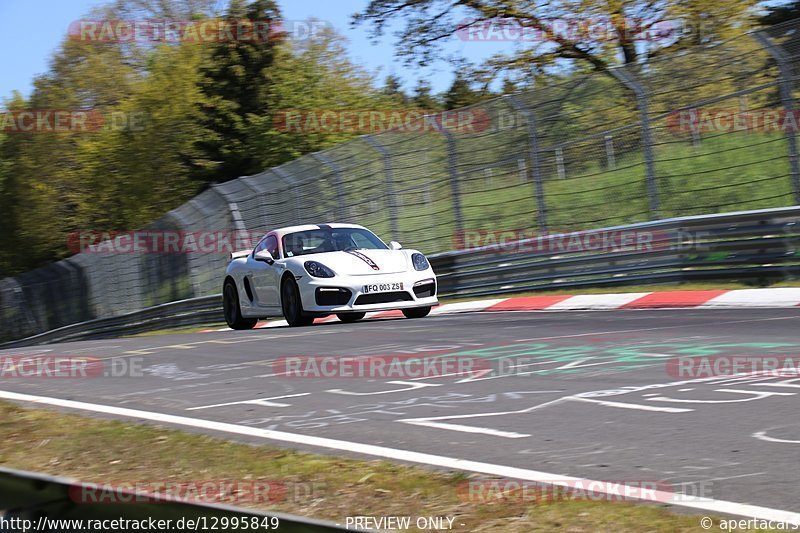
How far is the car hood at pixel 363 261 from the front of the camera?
508 inches

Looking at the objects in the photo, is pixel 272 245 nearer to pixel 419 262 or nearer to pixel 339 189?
pixel 419 262

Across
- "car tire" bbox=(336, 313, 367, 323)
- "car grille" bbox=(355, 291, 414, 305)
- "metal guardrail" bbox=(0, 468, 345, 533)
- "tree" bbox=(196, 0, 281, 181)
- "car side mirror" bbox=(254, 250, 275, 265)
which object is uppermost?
"tree" bbox=(196, 0, 281, 181)

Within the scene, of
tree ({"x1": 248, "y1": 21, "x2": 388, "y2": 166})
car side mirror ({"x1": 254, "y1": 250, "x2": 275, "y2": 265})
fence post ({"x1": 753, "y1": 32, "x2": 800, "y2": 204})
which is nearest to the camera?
fence post ({"x1": 753, "y1": 32, "x2": 800, "y2": 204})

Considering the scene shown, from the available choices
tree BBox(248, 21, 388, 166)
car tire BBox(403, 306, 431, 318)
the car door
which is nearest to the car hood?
the car door

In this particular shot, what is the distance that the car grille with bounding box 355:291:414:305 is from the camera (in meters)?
12.9

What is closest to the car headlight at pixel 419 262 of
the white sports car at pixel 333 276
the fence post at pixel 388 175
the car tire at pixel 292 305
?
the white sports car at pixel 333 276

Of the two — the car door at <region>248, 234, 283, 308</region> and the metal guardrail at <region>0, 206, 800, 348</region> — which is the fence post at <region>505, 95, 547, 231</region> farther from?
the car door at <region>248, 234, 283, 308</region>

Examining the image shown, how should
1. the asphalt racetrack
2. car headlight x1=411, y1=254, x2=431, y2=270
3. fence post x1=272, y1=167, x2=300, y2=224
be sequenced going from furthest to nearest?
fence post x1=272, y1=167, x2=300, y2=224 → car headlight x1=411, y1=254, x2=431, y2=270 → the asphalt racetrack

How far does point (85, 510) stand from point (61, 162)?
172ft

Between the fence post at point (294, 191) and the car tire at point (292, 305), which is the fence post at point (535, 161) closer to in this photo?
the car tire at point (292, 305)

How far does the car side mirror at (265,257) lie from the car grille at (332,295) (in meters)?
1.21

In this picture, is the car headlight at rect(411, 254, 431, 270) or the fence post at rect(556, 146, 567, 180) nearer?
the car headlight at rect(411, 254, 431, 270)

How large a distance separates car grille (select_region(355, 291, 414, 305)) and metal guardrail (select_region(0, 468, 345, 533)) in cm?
999

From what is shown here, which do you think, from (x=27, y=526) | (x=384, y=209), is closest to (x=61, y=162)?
(x=384, y=209)
